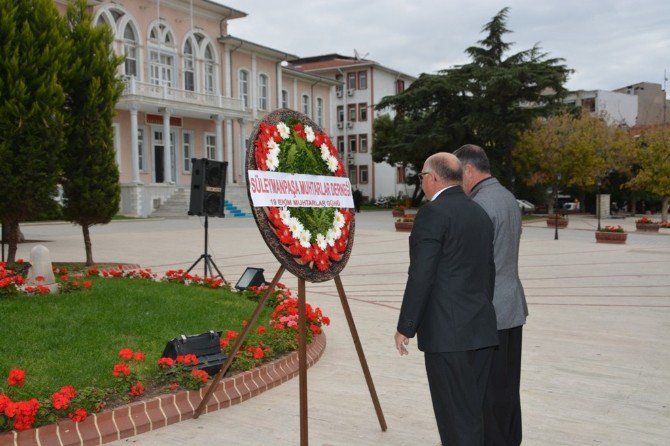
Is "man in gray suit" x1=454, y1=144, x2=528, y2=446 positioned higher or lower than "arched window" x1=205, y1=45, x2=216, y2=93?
lower

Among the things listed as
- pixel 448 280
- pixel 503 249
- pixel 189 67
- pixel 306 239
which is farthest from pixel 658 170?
pixel 448 280

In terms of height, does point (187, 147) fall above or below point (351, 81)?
below

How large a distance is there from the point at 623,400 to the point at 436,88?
3667 cm

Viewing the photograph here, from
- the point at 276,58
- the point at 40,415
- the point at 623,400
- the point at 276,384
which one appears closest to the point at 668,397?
the point at 623,400

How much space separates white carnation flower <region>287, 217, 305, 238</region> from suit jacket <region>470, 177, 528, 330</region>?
1.15m

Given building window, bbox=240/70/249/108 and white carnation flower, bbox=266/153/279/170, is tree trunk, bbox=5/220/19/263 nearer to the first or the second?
white carnation flower, bbox=266/153/279/170

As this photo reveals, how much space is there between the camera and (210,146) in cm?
4303

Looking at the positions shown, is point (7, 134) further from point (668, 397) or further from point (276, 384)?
point (668, 397)

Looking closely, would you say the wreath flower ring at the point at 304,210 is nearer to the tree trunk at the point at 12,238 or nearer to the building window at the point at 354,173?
the tree trunk at the point at 12,238

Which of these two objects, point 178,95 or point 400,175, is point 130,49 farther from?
point 400,175

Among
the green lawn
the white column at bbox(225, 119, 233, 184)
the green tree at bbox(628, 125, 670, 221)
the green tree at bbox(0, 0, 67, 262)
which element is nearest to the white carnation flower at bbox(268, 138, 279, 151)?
the green lawn

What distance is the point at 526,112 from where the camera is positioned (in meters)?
37.3

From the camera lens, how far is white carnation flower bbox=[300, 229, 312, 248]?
4320 mm

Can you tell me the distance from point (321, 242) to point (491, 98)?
117 feet
